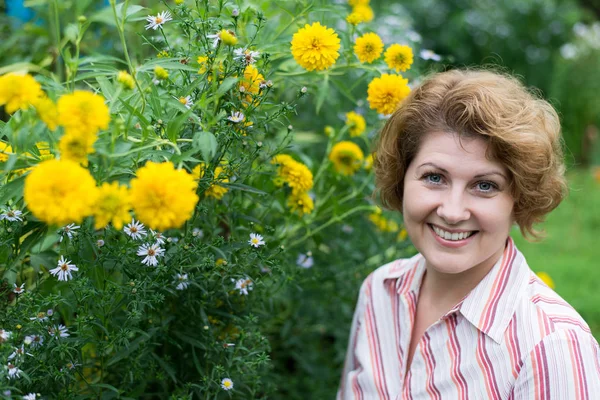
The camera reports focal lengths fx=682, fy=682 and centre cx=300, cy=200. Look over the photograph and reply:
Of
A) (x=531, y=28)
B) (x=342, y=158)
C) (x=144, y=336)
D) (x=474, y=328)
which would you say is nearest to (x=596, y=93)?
(x=531, y=28)

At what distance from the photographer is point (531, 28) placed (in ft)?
19.9

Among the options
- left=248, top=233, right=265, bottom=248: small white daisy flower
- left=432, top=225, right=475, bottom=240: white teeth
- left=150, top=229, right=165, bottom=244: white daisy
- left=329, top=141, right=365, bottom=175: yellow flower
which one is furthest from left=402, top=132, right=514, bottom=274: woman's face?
left=150, top=229, right=165, bottom=244: white daisy

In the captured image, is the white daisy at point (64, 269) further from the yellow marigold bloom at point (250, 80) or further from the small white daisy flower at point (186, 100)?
the yellow marigold bloom at point (250, 80)

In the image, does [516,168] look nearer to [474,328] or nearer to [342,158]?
[474,328]

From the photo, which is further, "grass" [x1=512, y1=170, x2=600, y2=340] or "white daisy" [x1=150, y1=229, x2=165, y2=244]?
"grass" [x1=512, y1=170, x2=600, y2=340]

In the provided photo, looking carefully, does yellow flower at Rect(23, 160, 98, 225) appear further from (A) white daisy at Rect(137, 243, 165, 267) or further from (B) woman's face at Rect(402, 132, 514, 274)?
(B) woman's face at Rect(402, 132, 514, 274)

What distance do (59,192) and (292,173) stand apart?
2.68ft

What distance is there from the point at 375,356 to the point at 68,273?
816 millimetres

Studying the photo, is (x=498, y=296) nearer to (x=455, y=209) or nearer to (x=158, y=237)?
(x=455, y=209)

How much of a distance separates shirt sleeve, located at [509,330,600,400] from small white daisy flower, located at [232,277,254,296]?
61 cm

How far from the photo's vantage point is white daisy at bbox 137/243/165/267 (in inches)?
51.5

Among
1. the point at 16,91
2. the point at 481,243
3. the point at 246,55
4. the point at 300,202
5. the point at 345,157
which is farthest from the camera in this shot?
the point at 345,157

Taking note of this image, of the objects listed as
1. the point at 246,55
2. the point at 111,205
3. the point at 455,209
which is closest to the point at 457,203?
the point at 455,209

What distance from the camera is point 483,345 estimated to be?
1.47m
